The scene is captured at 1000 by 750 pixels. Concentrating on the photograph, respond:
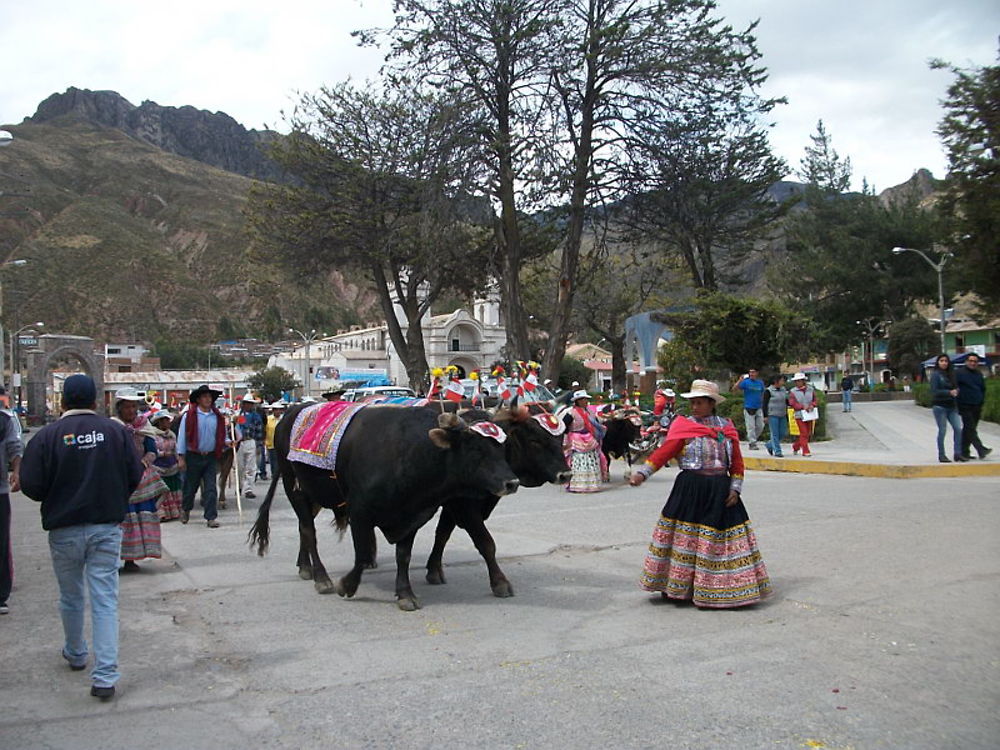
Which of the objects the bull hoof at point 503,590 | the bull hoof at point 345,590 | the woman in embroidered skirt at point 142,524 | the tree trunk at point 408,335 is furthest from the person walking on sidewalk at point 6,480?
the tree trunk at point 408,335

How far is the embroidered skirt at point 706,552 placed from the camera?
6.57m

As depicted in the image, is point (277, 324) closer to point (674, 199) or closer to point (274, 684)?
point (674, 199)

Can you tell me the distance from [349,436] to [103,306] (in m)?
121

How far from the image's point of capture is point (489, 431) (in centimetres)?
700

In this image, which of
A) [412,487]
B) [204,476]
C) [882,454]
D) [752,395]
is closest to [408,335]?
[752,395]

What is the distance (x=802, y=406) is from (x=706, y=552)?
41.1 feet

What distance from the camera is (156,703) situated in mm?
4945

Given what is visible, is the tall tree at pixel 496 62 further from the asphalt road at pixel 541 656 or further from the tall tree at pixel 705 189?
the asphalt road at pixel 541 656

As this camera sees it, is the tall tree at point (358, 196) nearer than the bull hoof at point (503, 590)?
No

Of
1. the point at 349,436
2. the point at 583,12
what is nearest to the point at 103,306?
the point at 583,12

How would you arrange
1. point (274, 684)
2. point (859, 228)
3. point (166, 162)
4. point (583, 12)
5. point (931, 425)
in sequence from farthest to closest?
1. point (166, 162)
2. point (859, 228)
3. point (583, 12)
4. point (931, 425)
5. point (274, 684)

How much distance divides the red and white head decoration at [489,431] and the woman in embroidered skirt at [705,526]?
1050 millimetres

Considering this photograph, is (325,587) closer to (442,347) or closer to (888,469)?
(888,469)

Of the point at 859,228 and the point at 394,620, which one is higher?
the point at 859,228
